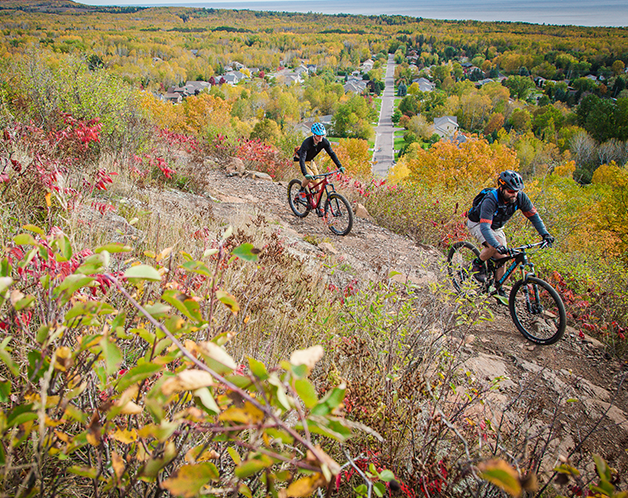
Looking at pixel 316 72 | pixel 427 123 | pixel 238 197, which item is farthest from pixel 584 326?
pixel 316 72

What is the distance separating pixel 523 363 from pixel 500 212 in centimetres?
208

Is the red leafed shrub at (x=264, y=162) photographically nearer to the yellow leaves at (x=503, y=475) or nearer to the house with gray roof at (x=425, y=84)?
the yellow leaves at (x=503, y=475)

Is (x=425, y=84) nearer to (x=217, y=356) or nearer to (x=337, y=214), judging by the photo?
(x=337, y=214)

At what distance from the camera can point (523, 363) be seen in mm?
4250

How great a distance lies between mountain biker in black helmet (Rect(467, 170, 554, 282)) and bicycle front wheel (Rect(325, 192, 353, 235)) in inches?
103

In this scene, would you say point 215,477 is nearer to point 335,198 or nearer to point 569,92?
point 335,198

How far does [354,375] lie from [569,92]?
5411 inches

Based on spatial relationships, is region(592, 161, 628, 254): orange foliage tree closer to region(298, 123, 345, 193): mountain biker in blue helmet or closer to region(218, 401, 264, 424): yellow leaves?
region(298, 123, 345, 193): mountain biker in blue helmet

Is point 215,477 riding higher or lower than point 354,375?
higher

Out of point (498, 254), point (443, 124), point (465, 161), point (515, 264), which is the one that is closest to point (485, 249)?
point (498, 254)

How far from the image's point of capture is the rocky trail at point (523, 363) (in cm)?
293

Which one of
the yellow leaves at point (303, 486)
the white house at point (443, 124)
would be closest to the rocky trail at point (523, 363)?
the yellow leaves at point (303, 486)

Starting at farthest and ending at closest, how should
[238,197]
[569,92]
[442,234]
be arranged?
1. [569,92]
2. [238,197]
3. [442,234]

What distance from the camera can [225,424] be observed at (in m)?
1.02
